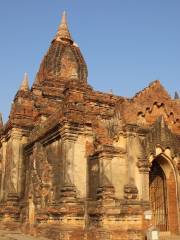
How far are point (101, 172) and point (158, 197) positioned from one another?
4.25 m

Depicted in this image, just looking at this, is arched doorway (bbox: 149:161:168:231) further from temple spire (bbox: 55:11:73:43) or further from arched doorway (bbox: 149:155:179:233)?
temple spire (bbox: 55:11:73:43)

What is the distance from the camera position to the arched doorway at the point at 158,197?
1615cm

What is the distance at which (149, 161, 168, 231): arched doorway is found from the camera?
16145 millimetres

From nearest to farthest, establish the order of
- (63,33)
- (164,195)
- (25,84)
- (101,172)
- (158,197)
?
(101,172), (164,195), (158,197), (25,84), (63,33)

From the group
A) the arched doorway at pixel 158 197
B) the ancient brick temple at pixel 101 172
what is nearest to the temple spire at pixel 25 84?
the ancient brick temple at pixel 101 172

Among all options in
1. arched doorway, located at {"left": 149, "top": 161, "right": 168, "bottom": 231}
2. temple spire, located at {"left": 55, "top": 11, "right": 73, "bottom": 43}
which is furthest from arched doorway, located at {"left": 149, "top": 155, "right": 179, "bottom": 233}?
temple spire, located at {"left": 55, "top": 11, "right": 73, "bottom": 43}

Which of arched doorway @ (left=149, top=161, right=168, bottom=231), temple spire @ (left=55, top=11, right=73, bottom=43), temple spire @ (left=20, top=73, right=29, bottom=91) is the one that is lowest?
arched doorway @ (left=149, top=161, right=168, bottom=231)

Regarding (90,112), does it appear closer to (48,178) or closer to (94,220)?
(48,178)

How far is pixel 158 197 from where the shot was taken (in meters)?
16.5

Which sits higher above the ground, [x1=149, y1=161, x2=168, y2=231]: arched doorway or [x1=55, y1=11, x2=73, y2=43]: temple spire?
[x1=55, y1=11, x2=73, y2=43]: temple spire

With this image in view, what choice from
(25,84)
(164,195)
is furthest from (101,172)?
(25,84)

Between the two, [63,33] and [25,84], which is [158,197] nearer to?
[25,84]

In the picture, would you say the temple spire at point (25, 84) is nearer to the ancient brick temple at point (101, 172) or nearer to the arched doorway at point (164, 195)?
the ancient brick temple at point (101, 172)

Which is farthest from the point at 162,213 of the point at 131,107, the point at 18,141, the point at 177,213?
the point at 18,141
